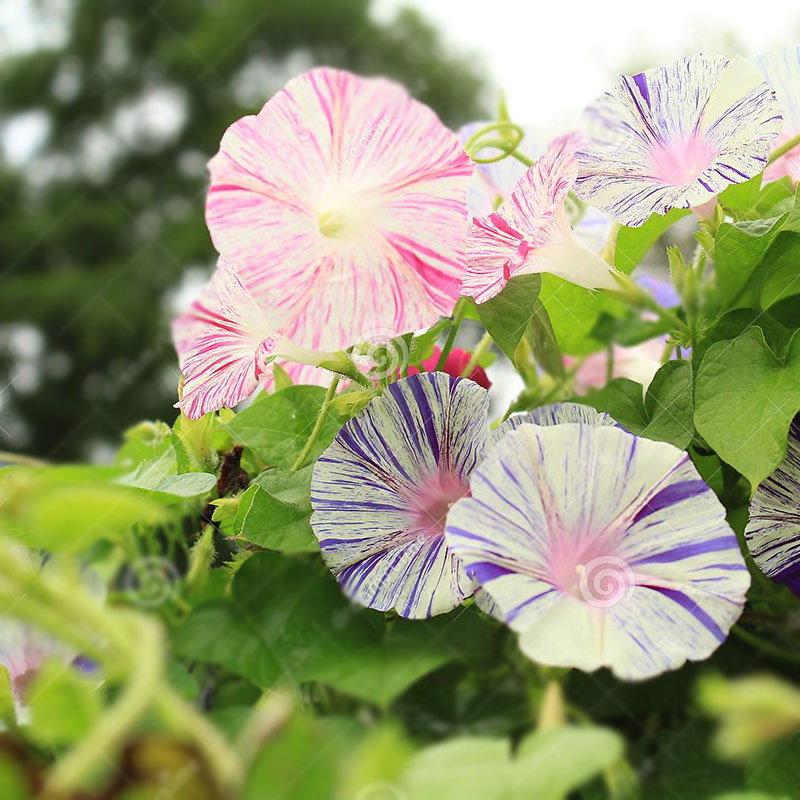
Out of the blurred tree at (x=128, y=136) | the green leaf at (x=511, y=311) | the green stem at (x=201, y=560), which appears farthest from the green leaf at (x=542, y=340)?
the blurred tree at (x=128, y=136)

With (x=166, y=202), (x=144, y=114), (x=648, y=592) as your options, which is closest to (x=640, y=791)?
(x=648, y=592)

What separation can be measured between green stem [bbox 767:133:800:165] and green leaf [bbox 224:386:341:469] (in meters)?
0.16

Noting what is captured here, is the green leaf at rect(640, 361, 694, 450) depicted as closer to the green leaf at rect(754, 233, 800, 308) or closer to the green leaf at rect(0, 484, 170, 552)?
the green leaf at rect(754, 233, 800, 308)

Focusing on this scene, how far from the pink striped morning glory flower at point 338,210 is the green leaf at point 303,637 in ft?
0.19

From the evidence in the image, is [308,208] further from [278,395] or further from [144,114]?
[144,114]


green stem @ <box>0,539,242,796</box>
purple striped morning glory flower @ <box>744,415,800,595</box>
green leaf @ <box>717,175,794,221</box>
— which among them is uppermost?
green leaf @ <box>717,175,794,221</box>

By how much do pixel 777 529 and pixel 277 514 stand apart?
0.42 ft

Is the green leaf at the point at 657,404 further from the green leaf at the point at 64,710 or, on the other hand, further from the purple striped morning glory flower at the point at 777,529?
the green leaf at the point at 64,710

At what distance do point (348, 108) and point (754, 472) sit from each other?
0.43 feet

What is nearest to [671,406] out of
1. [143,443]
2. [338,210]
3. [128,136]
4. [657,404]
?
→ [657,404]

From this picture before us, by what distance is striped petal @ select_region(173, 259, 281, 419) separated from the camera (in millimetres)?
251

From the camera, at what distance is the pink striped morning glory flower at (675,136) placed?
0.24 metres

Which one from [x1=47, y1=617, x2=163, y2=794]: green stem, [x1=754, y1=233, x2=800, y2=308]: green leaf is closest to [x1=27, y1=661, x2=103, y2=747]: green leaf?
[x1=47, y1=617, x2=163, y2=794]: green stem

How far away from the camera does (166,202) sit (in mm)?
4723
